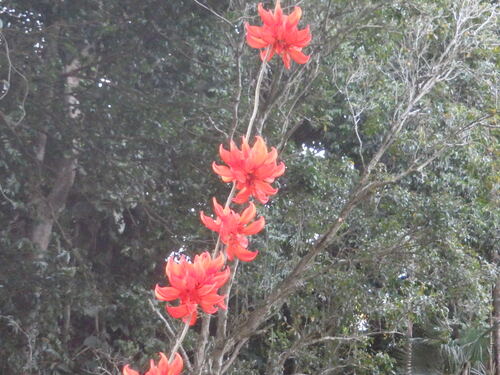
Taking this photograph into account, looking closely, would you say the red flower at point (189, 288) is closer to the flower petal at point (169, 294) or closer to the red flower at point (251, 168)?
the flower petal at point (169, 294)

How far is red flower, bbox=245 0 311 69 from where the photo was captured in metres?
1.17

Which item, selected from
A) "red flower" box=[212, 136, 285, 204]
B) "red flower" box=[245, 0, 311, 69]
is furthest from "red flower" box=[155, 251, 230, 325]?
"red flower" box=[245, 0, 311, 69]

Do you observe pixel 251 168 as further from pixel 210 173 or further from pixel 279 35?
A: pixel 210 173

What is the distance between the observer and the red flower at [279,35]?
3.84ft

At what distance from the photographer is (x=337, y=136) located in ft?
20.7

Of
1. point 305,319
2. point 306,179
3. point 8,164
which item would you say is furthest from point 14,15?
point 305,319

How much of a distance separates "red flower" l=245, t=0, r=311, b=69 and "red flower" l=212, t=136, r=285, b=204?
202 millimetres

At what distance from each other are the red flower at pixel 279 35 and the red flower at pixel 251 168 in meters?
0.20

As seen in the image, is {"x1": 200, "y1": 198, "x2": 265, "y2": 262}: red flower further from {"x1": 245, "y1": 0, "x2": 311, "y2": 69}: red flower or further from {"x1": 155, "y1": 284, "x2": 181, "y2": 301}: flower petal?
{"x1": 245, "y1": 0, "x2": 311, "y2": 69}: red flower

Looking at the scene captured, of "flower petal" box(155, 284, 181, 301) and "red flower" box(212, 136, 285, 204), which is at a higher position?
"red flower" box(212, 136, 285, 204)

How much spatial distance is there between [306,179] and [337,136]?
1.57 m

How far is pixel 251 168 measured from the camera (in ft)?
3.45

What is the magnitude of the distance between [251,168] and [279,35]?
0.80 ft

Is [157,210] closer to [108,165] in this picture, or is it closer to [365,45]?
[108,165]
